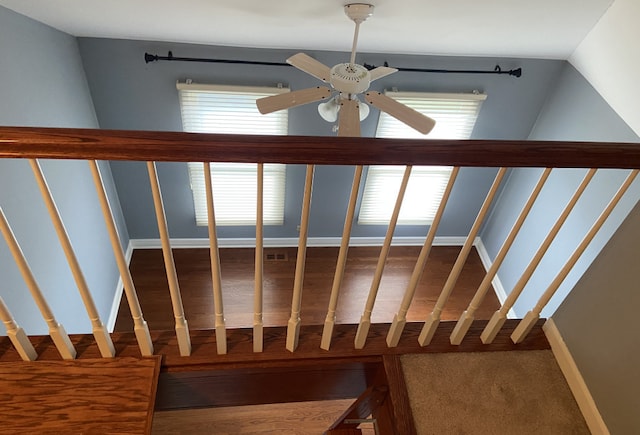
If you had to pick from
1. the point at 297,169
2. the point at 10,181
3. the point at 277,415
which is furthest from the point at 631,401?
the point at 297,169

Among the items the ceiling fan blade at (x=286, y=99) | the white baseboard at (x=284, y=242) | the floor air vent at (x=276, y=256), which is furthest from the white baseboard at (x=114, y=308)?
the ceiling fan blade at (x=286, y=99)

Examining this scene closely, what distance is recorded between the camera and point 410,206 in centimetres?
446

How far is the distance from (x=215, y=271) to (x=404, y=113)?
146cm

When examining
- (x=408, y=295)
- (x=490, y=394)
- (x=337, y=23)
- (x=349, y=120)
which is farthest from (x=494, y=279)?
(x=408, y=295)

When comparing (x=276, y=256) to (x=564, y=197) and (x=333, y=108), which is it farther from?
(x=564, y=197)

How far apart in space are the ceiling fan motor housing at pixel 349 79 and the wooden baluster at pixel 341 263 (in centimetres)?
109

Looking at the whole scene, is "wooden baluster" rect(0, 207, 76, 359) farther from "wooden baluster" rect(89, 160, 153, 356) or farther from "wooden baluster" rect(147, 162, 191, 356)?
"wooden baluster" rect(147, 162, 191, 356)

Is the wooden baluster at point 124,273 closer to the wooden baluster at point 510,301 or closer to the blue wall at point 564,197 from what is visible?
the wooden baluster at point 510,301

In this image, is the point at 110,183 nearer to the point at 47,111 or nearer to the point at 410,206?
the point at 47,111

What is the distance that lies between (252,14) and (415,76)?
1471mm

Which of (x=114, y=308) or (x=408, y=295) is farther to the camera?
(x=114, y=308)

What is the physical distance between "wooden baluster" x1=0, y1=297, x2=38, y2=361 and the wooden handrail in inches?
22.2

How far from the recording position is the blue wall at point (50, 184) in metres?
2.33

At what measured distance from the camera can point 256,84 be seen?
3.54 m
